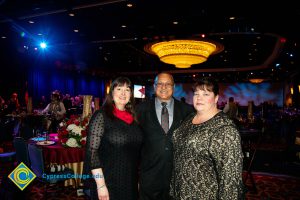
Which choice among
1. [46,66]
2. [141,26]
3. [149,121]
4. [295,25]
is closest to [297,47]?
[295,25]

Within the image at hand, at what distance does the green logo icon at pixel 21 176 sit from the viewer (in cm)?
283

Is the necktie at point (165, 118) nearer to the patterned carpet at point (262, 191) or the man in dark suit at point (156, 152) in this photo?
the man in dark suit at point (156, 152)

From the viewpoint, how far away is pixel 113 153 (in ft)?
7.03

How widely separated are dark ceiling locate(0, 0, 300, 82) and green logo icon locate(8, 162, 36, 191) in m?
4.64

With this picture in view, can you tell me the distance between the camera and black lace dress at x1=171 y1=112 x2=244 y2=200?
180 centimetres

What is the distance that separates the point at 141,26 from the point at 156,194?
6.40 metres

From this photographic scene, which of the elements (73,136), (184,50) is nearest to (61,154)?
(73,136)

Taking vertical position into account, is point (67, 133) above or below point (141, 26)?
below

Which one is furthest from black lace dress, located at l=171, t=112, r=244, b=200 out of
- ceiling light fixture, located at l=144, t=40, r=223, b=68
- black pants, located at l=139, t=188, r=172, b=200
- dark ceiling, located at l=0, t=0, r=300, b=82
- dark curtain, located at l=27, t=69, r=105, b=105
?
dark curtain, located at l=27, t=69, r=105, b=105

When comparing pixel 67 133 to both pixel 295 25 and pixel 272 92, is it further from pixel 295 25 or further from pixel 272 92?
pixel 272 92

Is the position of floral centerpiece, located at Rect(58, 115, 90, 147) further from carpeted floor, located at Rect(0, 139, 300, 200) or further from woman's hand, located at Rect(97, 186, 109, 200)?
woman's hand, located at Rect(97, 186, 109, 200)

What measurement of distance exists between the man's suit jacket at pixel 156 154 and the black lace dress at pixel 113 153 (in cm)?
39

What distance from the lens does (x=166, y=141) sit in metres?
2.60

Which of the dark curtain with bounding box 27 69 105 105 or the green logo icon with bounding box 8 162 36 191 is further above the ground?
the dark curtain with bounding box 27 69 105 105
